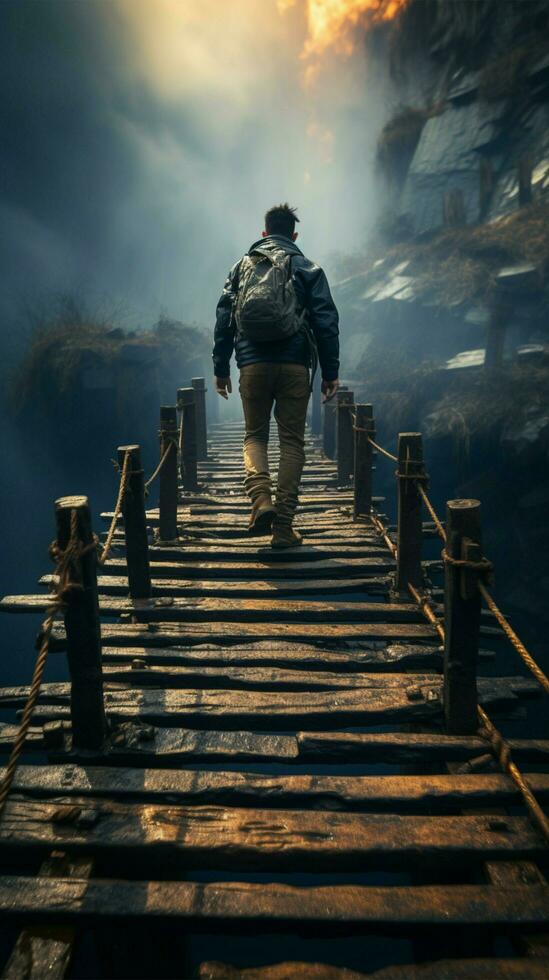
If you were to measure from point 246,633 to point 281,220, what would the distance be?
11.6 feet

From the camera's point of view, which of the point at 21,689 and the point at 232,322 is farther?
the point at 232,322

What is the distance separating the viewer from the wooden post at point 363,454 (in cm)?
559

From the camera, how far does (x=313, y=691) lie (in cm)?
290

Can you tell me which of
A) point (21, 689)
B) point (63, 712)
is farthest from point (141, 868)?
point (21, 689)

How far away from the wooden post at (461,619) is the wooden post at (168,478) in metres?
3.07

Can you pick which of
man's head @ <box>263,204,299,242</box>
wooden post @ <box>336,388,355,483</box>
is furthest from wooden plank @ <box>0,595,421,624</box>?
wooden post @ <box>336,388,355,483</box>

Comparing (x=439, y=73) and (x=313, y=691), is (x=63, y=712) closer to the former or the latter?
(x=313, y=691)

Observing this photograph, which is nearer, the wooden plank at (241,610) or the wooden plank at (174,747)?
the wooden plank at (174,747)

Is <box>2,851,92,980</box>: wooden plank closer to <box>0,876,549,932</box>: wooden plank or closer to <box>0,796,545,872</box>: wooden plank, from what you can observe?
<box>0,876,549,932</box>: wooden plank

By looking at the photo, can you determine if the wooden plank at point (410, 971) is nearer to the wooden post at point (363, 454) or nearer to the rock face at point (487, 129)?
the wooden post at point (363, 454)

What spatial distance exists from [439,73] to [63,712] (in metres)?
29.2

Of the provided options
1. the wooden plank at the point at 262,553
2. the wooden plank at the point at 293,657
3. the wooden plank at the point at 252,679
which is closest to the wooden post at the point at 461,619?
the wooden plank at the point at 252,679

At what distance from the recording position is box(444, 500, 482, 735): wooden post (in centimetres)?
230

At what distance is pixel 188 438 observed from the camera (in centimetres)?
729
